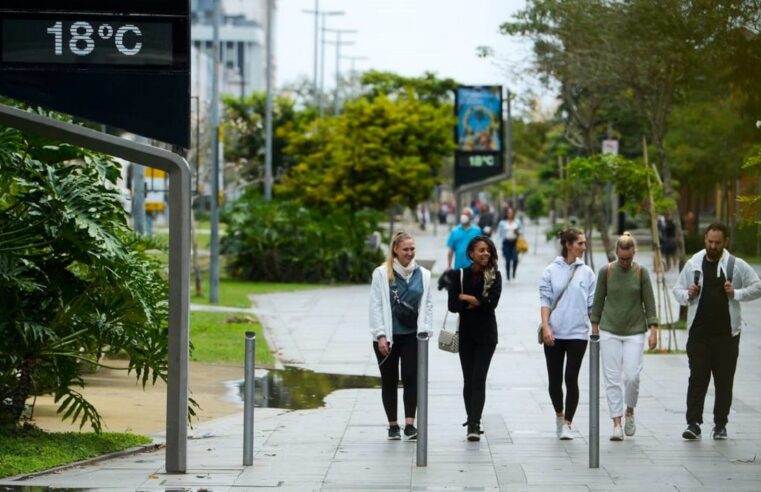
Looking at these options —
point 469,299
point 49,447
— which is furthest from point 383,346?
point 49,447

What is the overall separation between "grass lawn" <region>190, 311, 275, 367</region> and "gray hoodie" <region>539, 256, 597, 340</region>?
561 centimetres

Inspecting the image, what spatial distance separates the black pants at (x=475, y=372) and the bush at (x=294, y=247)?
82.6 ft

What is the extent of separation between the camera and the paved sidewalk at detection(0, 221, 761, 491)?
1031cm

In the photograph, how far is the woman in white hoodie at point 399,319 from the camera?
12.3 m

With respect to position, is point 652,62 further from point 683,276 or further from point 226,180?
point 226,180

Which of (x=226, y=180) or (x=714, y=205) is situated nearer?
(x=226, y=180)

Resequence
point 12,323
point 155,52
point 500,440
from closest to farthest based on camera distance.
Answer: point 155,52, point 12,323, point 500,440

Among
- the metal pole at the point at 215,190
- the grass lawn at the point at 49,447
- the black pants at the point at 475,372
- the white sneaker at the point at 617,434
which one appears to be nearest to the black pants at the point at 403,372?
the black pants at the point at 475,372

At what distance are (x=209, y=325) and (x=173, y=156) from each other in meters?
13.3

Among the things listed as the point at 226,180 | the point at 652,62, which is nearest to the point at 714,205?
the point at 226,180

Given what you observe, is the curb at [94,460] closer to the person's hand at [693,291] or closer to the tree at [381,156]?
the person's hand at [693,291]

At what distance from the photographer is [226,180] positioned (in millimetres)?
62875

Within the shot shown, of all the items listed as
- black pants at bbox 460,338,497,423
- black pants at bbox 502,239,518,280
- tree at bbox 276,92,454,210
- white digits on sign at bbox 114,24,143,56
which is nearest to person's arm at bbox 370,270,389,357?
black pants at bbox 460,338,497,423

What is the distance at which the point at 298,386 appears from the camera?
667 inches
